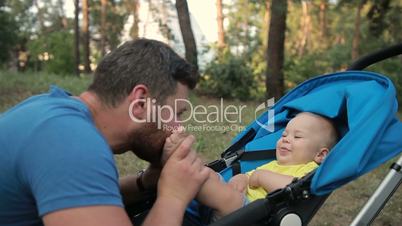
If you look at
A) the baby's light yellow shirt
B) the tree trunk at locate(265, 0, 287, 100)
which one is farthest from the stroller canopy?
the tree trunk at locate(265, 0, 287, 100)

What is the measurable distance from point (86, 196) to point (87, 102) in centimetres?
49

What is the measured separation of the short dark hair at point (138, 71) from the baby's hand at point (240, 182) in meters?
0.97

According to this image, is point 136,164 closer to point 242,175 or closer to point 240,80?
point 242,175

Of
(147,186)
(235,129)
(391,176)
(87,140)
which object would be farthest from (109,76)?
(235,129)

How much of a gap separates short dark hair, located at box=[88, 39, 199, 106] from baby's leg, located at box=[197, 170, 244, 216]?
53 cm

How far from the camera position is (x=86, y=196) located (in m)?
1.44

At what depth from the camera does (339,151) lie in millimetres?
2234

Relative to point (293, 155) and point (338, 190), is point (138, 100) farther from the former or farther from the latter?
point (338, 190)

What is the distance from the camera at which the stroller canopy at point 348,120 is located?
218cm

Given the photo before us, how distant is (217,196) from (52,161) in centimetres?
95

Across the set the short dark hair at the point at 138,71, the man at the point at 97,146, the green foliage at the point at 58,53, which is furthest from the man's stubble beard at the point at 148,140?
the green foliage at the point at 58,53

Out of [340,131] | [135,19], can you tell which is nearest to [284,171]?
[340,131]

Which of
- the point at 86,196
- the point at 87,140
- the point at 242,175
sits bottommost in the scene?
the point at 242,175

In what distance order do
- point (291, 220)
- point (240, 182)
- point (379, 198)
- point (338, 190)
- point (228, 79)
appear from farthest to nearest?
1. point (228, 79)
2. point (338, 190)
3. point (240, 182)
4. point (379, 198)
5. point (291, 220)
